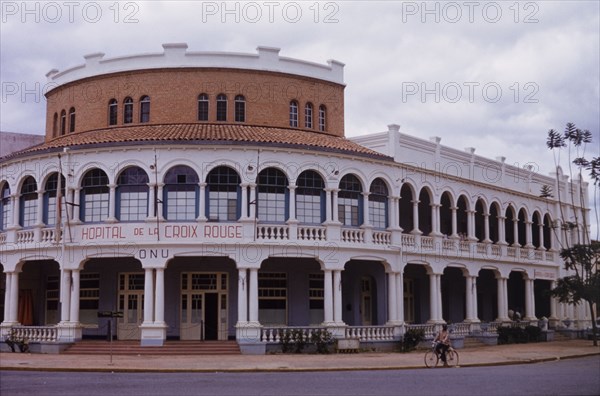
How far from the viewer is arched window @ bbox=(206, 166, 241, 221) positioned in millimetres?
34125

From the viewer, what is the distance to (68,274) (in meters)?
34.7

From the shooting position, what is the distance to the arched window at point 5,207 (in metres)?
37.4

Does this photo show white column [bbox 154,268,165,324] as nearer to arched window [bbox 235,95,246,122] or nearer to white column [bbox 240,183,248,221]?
white column [bbox 240,183,248,221]

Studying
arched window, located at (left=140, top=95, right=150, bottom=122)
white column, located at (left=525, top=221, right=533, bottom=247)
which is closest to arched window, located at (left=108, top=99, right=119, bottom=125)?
arched window, located at (left=140, top=95, right=150, bottom=122)

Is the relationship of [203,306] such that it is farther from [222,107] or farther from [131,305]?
[222,107]

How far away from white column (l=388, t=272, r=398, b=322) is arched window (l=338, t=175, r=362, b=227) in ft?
10.1

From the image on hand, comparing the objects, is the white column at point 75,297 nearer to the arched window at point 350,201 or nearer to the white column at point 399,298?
the arched window at point 350,201

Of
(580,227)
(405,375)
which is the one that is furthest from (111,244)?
(580,227)

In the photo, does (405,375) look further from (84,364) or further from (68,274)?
(68,274)

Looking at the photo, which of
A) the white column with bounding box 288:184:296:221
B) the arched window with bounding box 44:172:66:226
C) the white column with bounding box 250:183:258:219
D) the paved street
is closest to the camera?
the paved street

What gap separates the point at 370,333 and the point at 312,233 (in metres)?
5.02

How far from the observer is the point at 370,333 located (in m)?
35.6

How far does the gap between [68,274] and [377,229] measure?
13552 millimetres

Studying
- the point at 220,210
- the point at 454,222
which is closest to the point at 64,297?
the point at 220,210
